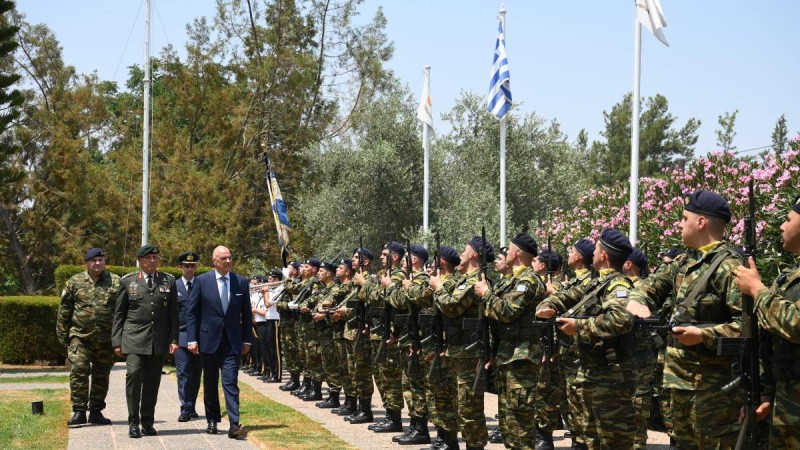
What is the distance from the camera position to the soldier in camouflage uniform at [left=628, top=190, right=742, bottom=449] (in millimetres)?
6434

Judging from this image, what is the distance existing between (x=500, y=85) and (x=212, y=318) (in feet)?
35.5

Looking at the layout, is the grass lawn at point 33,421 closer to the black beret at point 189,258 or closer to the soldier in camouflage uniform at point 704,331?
the black beret at point 189,258

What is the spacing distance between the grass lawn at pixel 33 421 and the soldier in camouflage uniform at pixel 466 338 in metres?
4.44

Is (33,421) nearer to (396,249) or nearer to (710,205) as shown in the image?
(396,249)

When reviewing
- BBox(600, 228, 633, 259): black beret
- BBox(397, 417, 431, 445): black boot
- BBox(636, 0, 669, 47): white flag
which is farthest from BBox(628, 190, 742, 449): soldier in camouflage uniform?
BBox(636, 0, 669, 47): white flag

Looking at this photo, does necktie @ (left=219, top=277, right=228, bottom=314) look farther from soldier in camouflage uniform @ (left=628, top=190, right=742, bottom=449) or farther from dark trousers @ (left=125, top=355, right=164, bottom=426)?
soldier in camouflage uniform @ (left=628, top=190, right=742, bottom=449)

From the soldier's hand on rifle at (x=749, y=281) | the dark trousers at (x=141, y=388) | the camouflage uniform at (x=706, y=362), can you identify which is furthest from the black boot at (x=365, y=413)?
the soldier's hand on rifle at (x=749, y=281)

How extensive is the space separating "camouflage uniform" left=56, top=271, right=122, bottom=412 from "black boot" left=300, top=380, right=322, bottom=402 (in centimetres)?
428

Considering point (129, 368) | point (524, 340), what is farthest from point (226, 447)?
point (524, 340)

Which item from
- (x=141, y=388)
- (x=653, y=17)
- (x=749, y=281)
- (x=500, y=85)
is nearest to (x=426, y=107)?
(x=500, y=85)

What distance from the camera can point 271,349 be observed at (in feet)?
68.8

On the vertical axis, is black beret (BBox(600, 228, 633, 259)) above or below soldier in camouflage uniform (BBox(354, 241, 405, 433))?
above

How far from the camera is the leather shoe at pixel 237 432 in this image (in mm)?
11445

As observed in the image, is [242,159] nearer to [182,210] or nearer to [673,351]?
[182,210]
